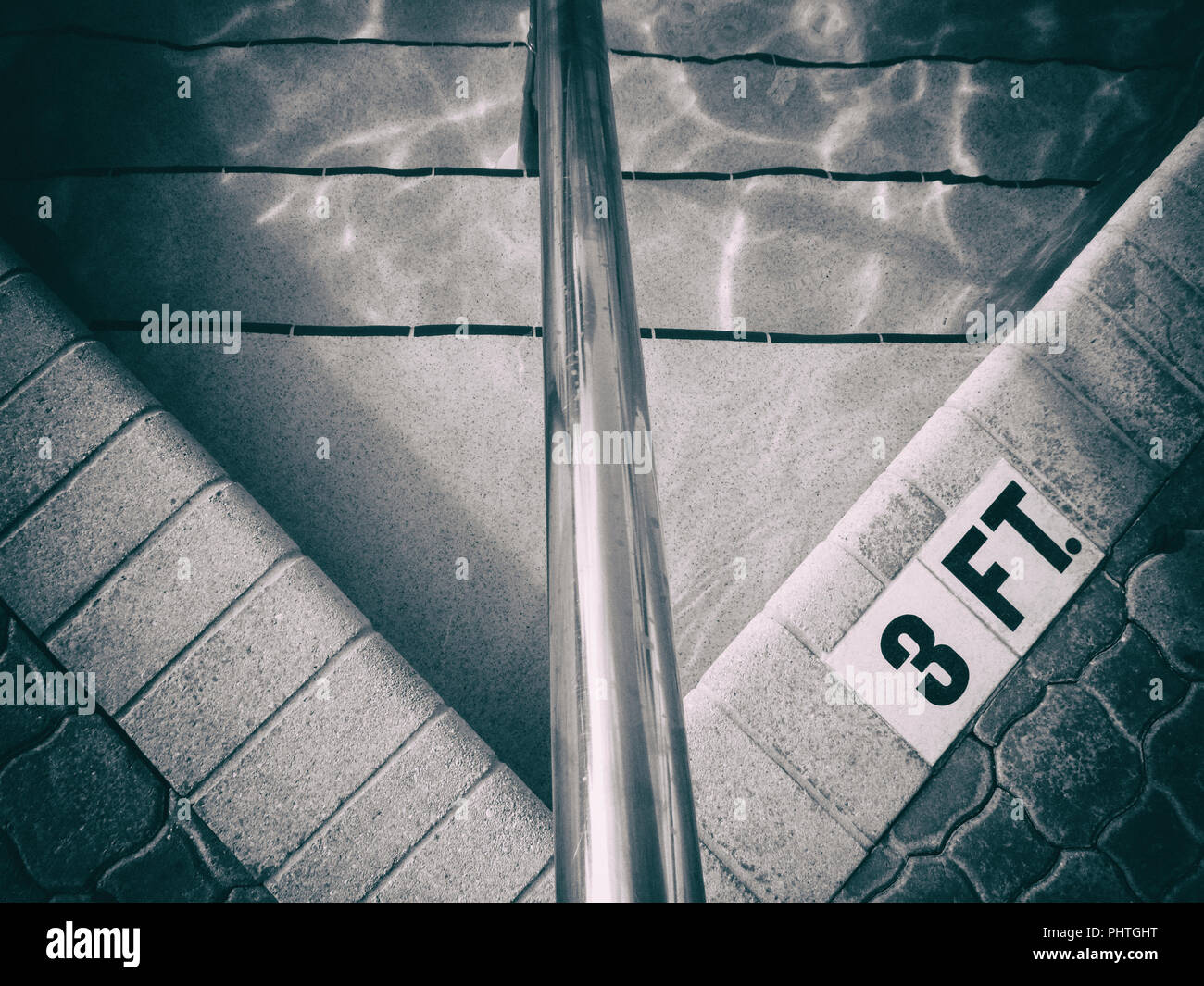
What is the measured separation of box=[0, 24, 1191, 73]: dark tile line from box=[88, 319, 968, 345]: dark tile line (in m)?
1.10

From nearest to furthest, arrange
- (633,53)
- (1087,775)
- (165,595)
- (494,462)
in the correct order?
1. (165,595)
2. (1087,775)
3. (494,462)
4. (633,53)

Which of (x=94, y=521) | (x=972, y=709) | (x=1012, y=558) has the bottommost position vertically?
(x=972, y=709)

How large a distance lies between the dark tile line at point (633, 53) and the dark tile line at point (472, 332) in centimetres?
110

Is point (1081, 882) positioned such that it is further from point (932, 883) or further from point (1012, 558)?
point (1012, 558)

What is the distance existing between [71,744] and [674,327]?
2.08 metres

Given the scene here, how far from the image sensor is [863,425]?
212 centimetres

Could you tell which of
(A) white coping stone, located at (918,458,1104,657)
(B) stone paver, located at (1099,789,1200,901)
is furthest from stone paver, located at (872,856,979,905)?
(A) white coping stone, located at (918,458,1104,657)

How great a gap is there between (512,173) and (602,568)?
2.00 metres

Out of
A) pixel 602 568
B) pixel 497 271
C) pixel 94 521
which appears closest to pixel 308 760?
pixel 94 521

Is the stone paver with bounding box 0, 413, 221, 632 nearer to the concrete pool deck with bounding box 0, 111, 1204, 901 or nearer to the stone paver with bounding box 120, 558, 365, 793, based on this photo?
the concrete pool deck with bounding box 0, 111, 1204, 901

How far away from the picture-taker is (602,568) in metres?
0.66
